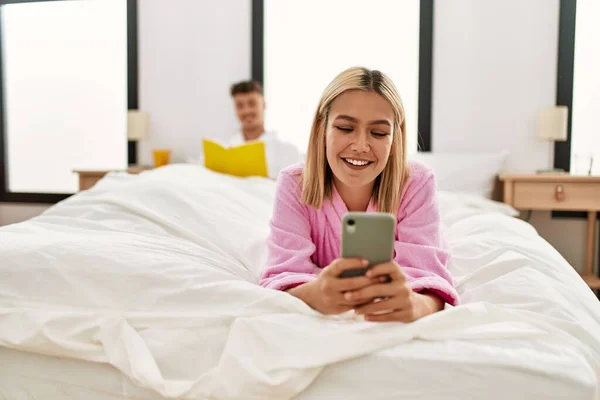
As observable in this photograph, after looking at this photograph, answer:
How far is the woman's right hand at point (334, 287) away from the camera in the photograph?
2.46 feet

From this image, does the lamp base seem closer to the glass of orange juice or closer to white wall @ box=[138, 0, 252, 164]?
white wall @ box=[138, 0, 252, 164]

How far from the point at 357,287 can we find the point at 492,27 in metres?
2.66

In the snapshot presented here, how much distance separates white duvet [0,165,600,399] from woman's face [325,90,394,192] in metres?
0.31

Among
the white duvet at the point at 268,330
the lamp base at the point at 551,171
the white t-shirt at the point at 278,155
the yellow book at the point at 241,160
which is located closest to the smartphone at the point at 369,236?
the white duvet at the point at 268,330

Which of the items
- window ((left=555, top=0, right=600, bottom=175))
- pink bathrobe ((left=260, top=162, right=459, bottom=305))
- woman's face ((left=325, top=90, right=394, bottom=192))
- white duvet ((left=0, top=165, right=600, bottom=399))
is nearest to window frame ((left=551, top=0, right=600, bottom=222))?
window ((left=555, top=0, right=600, bottom=175))

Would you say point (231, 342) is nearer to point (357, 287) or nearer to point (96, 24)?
point (357, 287)

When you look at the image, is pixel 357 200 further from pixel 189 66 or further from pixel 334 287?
pixel 189 66

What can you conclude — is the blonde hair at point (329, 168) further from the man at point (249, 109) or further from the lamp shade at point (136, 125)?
the lamp shade at point (136, 125)

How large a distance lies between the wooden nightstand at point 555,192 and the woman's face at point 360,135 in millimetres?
1736

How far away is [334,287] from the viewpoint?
776 millimetres

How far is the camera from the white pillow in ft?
8.64

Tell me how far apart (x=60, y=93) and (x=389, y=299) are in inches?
145

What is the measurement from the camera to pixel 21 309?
3.16ft

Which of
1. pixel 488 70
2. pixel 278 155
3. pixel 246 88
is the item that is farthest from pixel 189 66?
pixel 488 70
